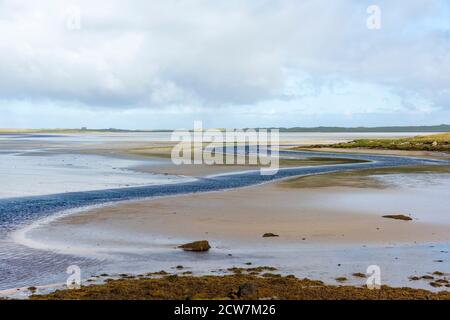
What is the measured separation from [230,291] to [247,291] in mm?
450

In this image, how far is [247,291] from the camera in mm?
9266

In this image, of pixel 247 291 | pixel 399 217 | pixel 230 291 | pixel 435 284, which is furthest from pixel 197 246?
pixel 399 217

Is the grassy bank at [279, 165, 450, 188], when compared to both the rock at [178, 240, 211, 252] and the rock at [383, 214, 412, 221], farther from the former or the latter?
the rock at [178, 240, 211, 252]

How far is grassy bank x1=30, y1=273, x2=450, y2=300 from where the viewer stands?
368 inches

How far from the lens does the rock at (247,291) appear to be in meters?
9.19

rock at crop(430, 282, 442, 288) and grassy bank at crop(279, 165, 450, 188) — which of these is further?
grassy bank at crop(279, 165, 450, 188)

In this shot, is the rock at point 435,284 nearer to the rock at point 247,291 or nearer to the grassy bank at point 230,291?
the grassy bank at point 230,291

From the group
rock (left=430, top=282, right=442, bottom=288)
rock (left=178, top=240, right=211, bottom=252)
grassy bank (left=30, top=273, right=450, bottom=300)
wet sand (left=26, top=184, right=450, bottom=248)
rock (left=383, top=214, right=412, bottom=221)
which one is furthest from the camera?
rock (left=383, top=214, right=412, bottom=221)

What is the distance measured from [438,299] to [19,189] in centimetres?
2338

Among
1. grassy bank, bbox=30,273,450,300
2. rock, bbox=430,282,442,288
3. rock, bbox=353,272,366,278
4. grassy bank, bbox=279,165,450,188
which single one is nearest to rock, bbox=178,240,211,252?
grassy bank, bbox=30,273,450,300

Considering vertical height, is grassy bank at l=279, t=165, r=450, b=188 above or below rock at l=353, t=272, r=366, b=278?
above

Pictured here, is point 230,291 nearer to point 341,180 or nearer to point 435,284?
point 435,284

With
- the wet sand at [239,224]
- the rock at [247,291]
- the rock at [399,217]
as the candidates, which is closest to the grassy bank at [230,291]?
the rock at [247,291]
